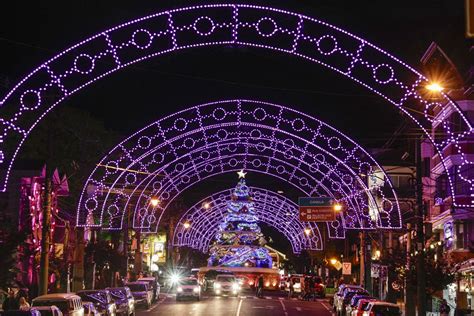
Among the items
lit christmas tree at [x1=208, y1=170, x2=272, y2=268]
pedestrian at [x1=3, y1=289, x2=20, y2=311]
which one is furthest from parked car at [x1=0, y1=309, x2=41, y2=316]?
lit christmas tree at [x1=208, y1=170, x2=272, y2=268]

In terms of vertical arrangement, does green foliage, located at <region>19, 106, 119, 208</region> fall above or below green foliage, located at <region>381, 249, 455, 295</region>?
above

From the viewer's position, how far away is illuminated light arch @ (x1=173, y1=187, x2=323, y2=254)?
330 feet

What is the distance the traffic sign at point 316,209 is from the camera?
74375mm

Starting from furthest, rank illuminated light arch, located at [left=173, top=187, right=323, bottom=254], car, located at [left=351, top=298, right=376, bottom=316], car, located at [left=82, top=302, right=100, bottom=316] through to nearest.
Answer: illuminated light arch, located at [left=173, top=187, right=323, bottom=254] → car, located at [left=351, top=298, right=376, bottom=316] → car, located at [left=82, top=302, right=100, bottom=316]

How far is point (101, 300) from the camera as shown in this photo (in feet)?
129

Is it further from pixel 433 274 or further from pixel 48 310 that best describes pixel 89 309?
pixel 433 274

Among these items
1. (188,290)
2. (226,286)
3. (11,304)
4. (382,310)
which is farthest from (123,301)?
(226,286)

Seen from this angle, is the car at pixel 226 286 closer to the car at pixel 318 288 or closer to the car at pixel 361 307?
the car at pixel 318 288

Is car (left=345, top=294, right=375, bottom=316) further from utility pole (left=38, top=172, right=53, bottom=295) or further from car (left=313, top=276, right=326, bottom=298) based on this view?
car (left=313, top=276, right=326, bottom=298)

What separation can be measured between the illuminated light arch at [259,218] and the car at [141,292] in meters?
41.0

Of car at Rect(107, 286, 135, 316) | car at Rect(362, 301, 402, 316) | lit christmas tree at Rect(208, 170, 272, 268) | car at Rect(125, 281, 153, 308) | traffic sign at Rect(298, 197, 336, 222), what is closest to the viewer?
car at Rect(362, 301, 402, 316)

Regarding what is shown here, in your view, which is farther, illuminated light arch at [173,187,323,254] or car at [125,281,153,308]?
illuminated light arch at [173,187,323,254]

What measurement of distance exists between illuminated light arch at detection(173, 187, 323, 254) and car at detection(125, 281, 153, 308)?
134ft

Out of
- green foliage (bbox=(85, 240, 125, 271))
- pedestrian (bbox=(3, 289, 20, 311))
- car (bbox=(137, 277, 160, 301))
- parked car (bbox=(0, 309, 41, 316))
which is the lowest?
parked car (bbox=(0, 309, 41, 316))
